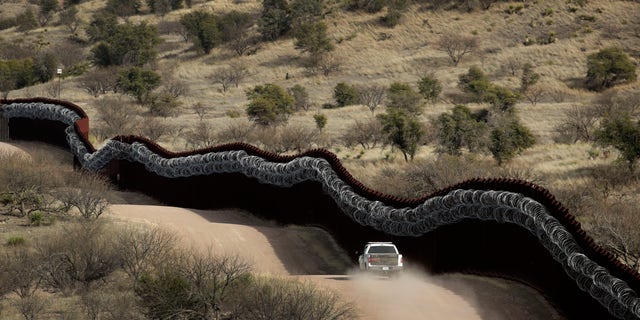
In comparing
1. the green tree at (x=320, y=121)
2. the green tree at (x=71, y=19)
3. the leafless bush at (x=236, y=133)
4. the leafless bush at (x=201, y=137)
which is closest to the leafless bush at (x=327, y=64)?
the green tree at (x=320, y=121)

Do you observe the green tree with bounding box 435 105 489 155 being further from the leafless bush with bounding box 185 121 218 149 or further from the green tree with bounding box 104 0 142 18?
the green tree with bounding box 104 0 142 18

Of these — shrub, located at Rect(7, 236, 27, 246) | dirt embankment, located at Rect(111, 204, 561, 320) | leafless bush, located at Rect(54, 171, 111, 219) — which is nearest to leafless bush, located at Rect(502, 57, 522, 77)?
dirt embankment, located at Rect(111, 204, 561, 320)

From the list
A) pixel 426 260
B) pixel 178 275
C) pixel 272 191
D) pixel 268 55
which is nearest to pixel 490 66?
pixel 268 55

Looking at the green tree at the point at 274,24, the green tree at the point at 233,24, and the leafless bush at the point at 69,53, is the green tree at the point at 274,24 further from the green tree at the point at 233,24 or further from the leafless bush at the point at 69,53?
the leafless bush at the point at 69,53

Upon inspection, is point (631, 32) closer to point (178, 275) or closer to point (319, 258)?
point (319, 258)

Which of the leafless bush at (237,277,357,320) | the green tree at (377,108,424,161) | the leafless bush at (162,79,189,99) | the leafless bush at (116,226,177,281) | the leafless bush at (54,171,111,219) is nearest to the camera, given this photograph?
the leafless bush at (237,277,357,320)
